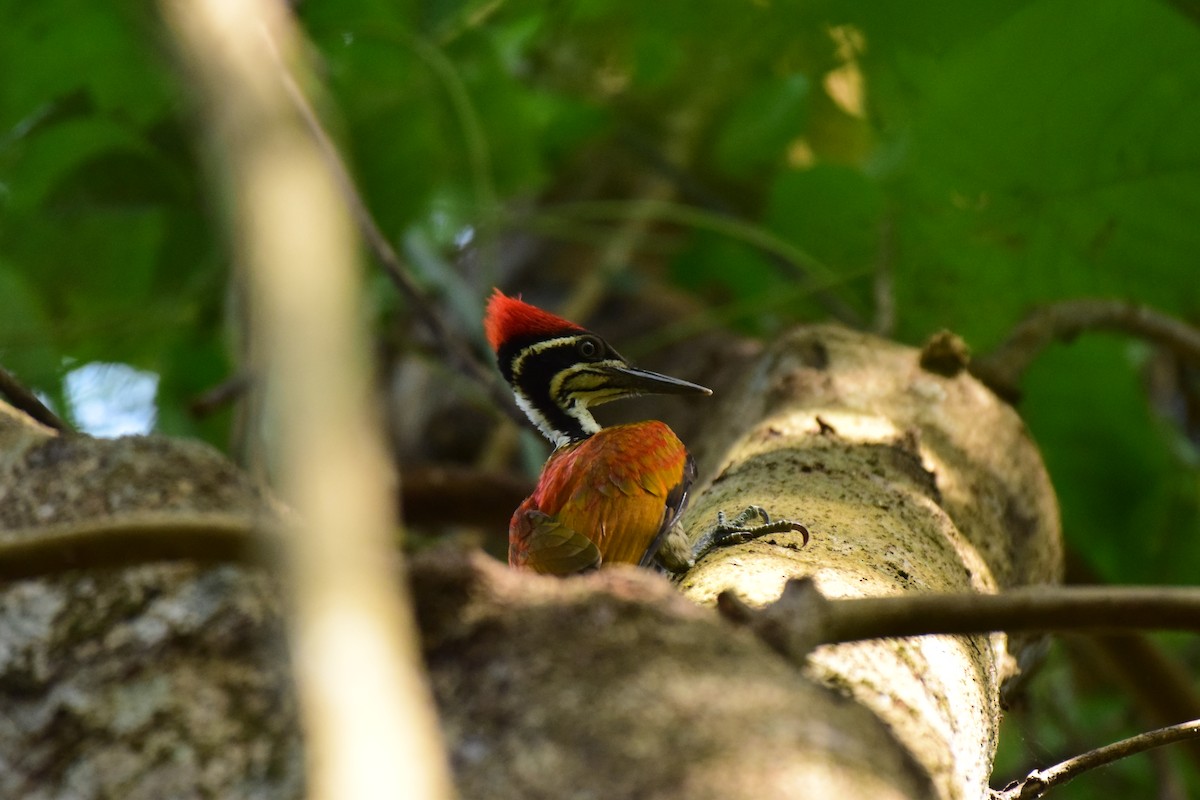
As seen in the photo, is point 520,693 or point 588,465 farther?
point 588,465

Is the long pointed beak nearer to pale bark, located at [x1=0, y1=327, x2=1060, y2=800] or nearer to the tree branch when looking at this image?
pale bark, located at [x1=0, y1=327, x2=1060, y2=800]

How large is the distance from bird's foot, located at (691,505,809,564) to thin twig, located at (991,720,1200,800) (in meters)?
0.49

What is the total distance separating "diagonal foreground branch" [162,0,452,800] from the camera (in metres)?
0.48

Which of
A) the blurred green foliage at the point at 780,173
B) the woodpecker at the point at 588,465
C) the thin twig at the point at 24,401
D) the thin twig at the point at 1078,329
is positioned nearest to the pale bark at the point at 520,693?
the thin twig at the point at 24,401

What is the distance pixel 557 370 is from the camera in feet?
9.88

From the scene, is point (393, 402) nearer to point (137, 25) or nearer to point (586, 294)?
point (586, 294)

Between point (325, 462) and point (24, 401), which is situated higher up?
point (325, 462)

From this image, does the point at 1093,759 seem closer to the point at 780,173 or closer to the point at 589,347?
the point at 589,347

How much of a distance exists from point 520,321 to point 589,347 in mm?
194

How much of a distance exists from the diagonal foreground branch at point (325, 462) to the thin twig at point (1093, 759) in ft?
3.91

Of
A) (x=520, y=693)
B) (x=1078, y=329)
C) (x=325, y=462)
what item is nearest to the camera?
(x=325, y=462)

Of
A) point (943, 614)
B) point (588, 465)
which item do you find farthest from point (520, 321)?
point (943, 614)

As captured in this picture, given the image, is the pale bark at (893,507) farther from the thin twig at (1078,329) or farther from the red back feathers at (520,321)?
the red back feathers at (520,321)

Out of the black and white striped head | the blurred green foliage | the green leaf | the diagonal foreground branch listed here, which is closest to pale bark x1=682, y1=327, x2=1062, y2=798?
the black and white striped head
